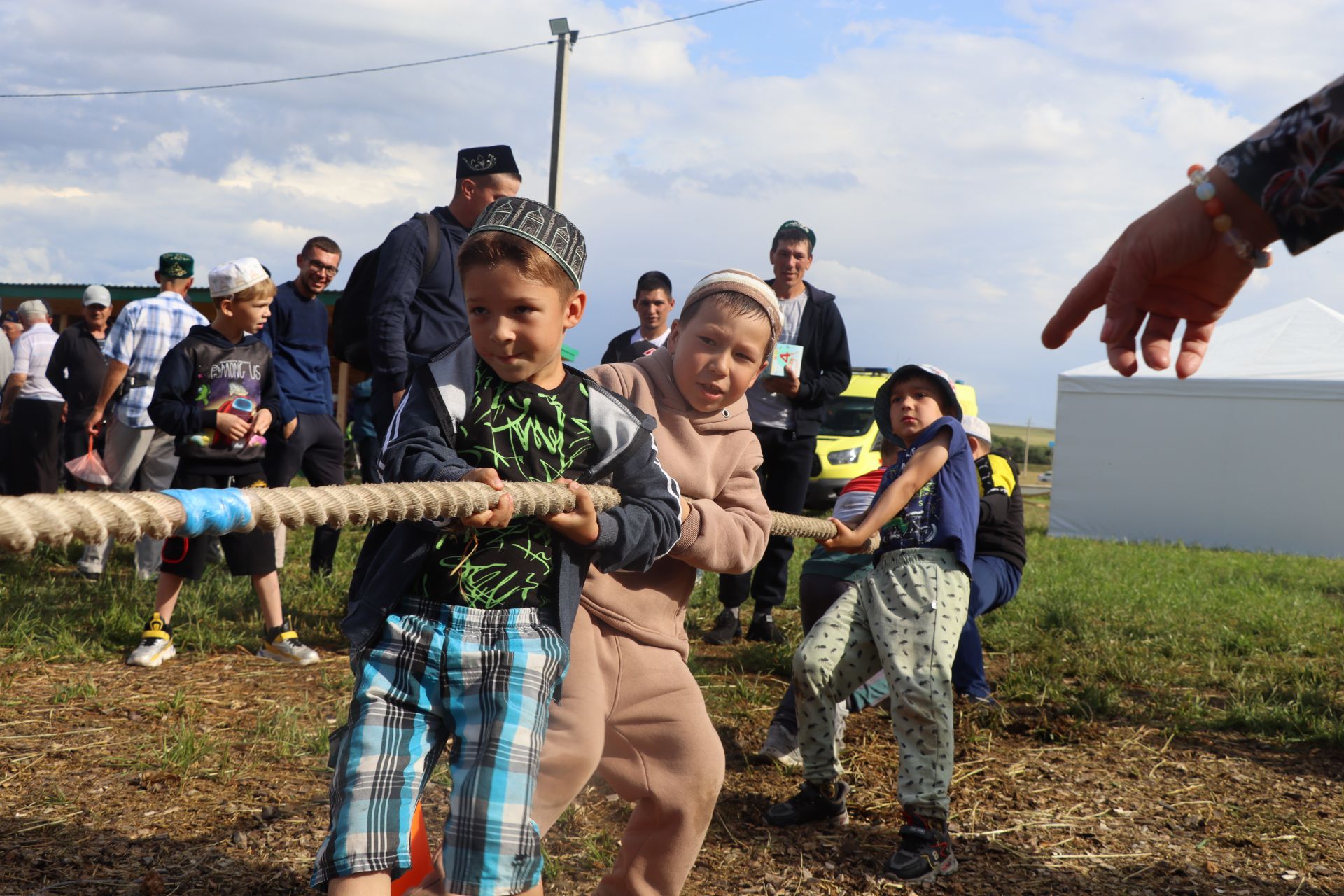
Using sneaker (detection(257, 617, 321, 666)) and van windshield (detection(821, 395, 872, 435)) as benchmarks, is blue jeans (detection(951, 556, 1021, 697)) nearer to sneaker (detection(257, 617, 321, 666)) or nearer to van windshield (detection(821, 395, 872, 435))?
sneaker (detection(257, 617, 321, 666))

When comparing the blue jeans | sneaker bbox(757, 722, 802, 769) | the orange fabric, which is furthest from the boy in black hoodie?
the blue jeans

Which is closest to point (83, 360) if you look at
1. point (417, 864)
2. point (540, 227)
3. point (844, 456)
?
point (417, 864)

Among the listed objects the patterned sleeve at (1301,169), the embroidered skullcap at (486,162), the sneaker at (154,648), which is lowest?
the sneaker at (154,648)

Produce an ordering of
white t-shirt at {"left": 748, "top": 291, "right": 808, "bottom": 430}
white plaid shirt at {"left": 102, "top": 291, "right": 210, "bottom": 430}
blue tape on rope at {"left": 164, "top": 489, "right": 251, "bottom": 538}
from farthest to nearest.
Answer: white plaid shirt at {"left": 102, "top": 291, "right": 210, "bottom": 430} < white t-shirt at {"left": 748, "top": 291, "right": 808, "bottom": 430} < blue tape on rope at {"left": 164, "top": 489, "right": 251, "bottom": 538}

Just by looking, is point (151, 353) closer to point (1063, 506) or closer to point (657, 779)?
point (657, 779)

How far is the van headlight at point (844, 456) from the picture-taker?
1527 centimetres

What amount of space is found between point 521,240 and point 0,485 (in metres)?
8.83

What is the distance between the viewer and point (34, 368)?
29.4 feet

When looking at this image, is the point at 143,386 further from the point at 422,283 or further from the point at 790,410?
the point at 790,410

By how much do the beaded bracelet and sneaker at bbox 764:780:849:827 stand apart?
91.2 inches

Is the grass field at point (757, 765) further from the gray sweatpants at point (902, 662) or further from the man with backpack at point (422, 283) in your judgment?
the man with backpack at point (422, 283)

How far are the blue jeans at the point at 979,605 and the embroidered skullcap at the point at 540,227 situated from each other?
2081 mm

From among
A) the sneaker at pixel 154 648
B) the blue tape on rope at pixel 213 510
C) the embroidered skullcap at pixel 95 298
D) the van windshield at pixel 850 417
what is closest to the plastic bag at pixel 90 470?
the sneaker at pixel 154 648

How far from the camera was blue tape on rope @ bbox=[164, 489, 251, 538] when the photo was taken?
157cm
